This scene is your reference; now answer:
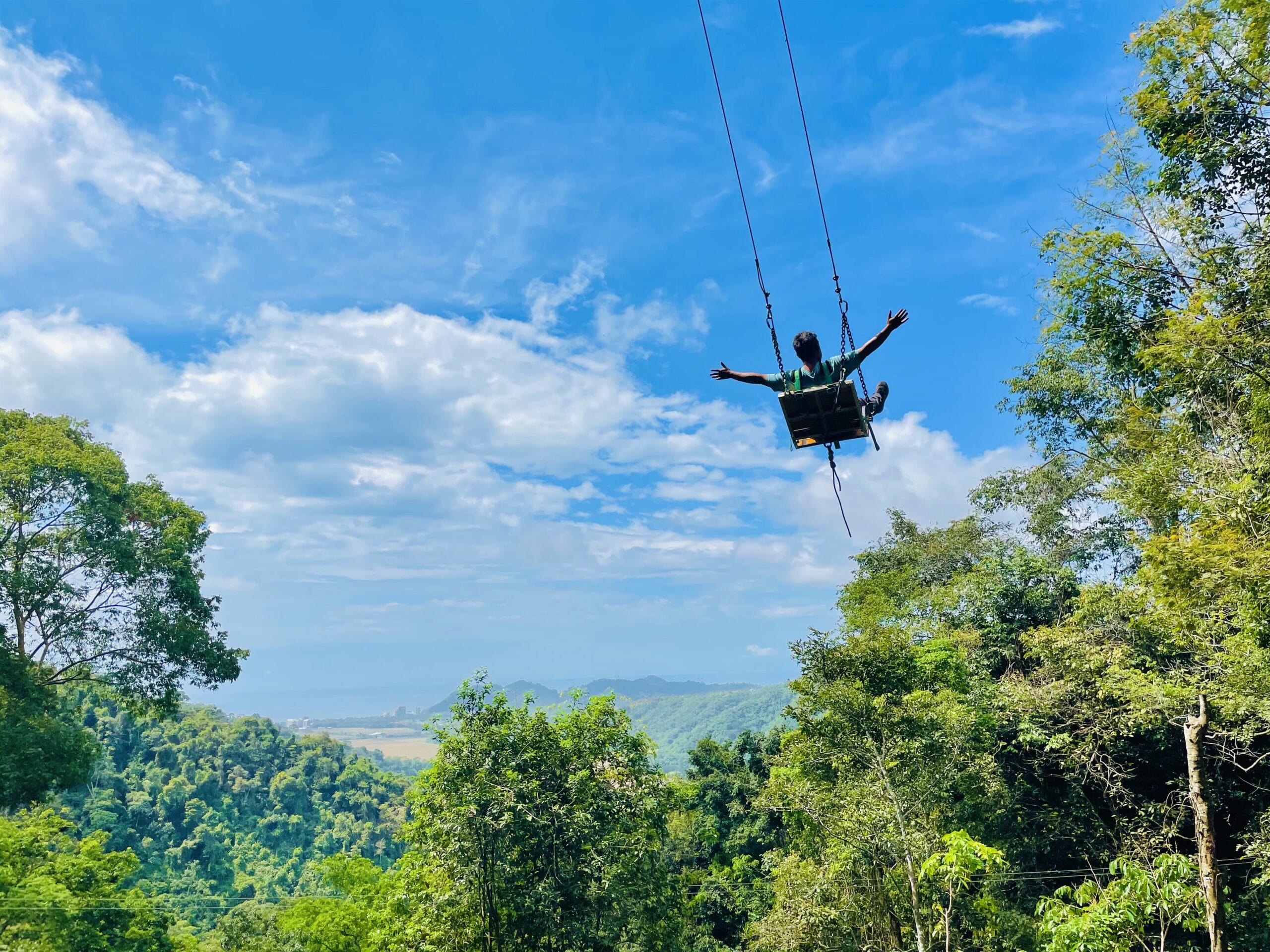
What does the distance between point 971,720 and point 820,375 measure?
10.9 metres

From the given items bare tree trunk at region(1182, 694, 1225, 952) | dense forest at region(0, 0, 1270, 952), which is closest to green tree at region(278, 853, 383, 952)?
dense forest at region(0, 0, 1270, 952)

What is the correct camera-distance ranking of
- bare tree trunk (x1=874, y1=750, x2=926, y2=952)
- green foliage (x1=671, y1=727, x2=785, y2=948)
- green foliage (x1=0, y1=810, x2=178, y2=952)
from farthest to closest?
green foliage (x1=671, y1=727, x2=785, y2=948)
green foliage (x1=0, y1=810, x2=178, y2=952)
bare tree trunk (x1=874, y1=750, x2=926, y2=952)

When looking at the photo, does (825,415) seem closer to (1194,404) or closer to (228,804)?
(1194,404)

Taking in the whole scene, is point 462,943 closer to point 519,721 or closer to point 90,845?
point 519,721

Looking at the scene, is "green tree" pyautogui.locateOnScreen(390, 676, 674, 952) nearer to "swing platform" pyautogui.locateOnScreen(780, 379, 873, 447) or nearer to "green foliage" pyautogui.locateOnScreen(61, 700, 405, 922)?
"swing platform" pyautogui.locateOnScreen(780, 379, 873, 447)

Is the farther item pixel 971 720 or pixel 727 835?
pixel 727 835

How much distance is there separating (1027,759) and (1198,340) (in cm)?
1254

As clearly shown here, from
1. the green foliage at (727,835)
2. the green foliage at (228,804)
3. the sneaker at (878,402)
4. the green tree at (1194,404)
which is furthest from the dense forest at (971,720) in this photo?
the green foliage at (228,804)

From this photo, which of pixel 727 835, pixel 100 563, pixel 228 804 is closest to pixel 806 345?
pixel 100 563

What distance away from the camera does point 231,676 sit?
60.8 feet

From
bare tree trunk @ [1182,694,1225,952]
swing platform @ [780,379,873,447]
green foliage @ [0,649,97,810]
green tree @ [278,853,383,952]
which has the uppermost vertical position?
swing platform @ [780,379,873,447]

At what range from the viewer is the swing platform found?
7.42m

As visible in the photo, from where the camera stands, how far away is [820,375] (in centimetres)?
750

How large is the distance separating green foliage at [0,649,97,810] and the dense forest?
7 centimetres
